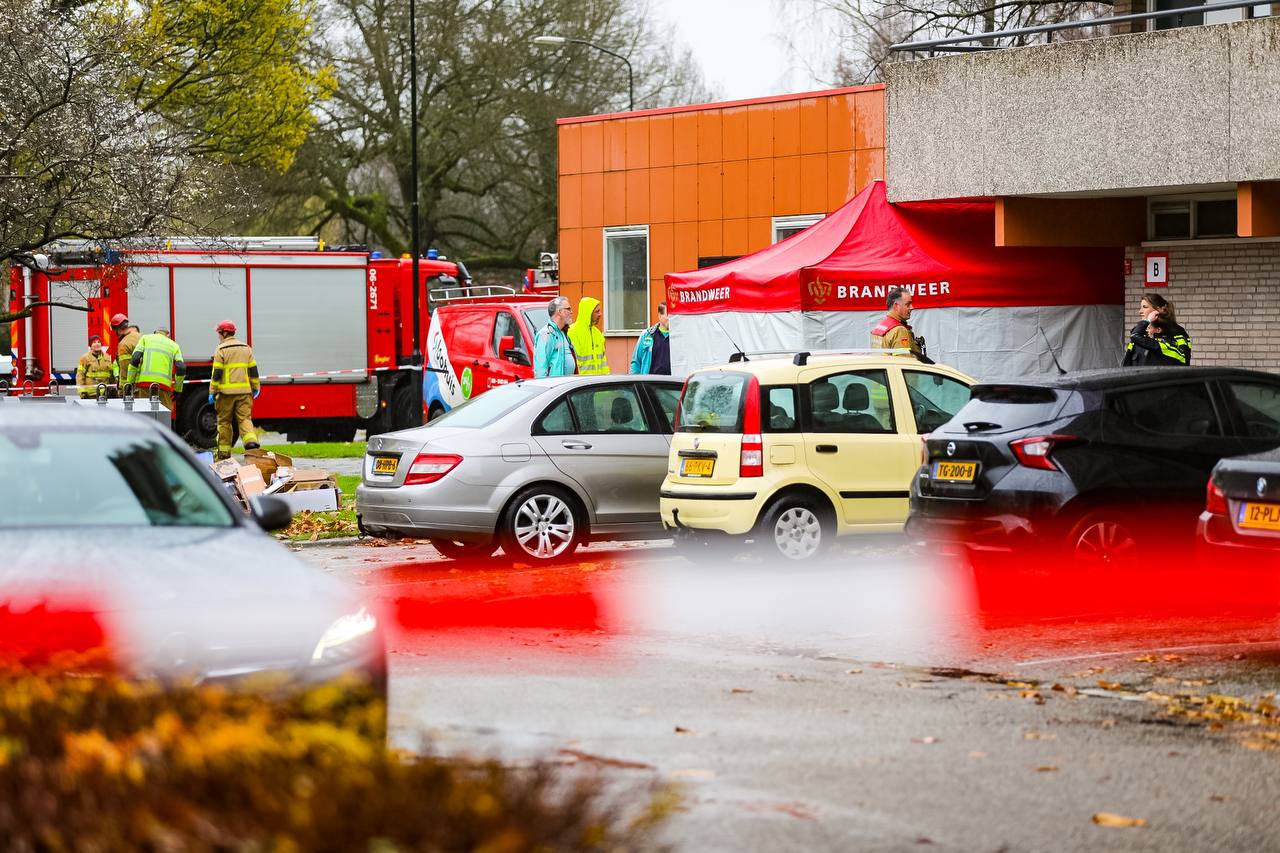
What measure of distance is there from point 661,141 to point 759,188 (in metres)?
1.75

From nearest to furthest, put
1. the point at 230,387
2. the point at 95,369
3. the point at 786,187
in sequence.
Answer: the point at 230,387
the point at 786,187
the point at 95,369

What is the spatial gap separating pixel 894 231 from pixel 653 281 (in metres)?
6.78

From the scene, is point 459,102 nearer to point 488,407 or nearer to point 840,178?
point 840,178

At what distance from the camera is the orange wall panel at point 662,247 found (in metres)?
26.5

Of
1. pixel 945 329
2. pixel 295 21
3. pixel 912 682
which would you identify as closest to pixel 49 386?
pixel 295 21

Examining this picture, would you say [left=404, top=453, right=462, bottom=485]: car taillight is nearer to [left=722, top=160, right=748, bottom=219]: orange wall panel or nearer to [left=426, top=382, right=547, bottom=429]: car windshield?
[left=426, top=382, right=547, bottom=429]: car windshield

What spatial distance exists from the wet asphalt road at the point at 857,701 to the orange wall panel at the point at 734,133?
12.9 meters

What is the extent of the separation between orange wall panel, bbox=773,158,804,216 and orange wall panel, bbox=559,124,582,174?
342cm

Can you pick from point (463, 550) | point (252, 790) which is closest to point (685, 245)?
point (463, 550)

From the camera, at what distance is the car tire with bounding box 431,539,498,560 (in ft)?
48.8

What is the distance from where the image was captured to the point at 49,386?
29688 millimetres

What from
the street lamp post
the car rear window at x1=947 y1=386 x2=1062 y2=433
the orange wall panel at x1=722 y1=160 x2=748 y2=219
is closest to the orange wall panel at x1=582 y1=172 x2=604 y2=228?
the orange wall panel at x1=722 y1=160 x2=748 y2=219

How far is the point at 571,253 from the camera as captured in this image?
1091 inches

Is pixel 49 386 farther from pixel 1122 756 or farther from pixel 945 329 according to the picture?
pixel 1122 756
